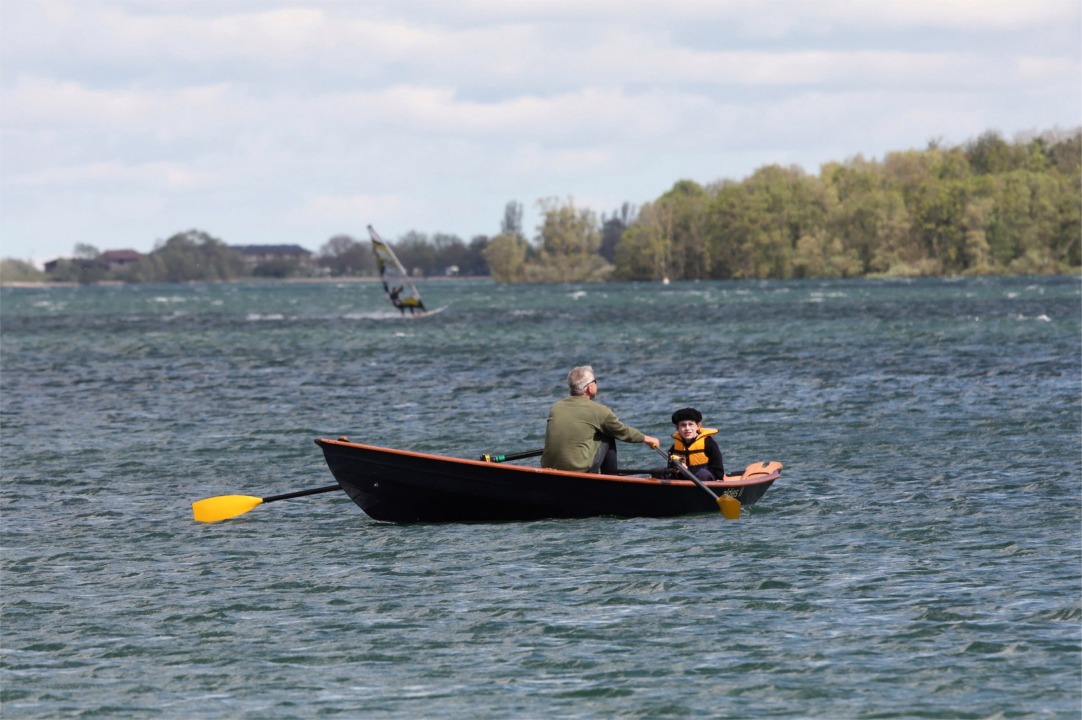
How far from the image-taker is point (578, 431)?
18484 mm

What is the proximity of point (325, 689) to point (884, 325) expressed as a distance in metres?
60.8

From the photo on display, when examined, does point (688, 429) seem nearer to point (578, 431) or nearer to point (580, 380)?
point (578, 431)

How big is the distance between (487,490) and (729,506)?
2.92m

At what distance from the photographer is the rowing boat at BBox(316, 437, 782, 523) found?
18.4 m

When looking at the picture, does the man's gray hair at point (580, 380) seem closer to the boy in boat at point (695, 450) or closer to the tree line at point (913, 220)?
the boy in boat at point (695, 450)

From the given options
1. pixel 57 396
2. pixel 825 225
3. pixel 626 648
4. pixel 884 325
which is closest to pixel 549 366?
pixel 57 396

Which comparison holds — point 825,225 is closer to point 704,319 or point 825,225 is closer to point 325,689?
point 704,319

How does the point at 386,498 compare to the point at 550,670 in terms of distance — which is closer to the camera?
the point at 550,670

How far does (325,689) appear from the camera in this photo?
Result: 11.8 meters

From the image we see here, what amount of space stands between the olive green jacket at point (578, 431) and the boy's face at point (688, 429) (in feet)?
Answer: 2.63

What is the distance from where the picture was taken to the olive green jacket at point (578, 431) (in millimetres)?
18484

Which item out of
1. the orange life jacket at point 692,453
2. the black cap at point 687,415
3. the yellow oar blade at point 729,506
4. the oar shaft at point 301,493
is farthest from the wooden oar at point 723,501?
the oar shaft at point 301,493

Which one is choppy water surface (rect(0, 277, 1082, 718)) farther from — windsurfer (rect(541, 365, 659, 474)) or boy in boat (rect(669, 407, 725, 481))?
windsurfer (rect(541, 365, 659, 474))

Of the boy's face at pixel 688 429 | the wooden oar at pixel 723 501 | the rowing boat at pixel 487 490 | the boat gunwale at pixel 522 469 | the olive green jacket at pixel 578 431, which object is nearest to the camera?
the boat gunwale at pixel 522 469
